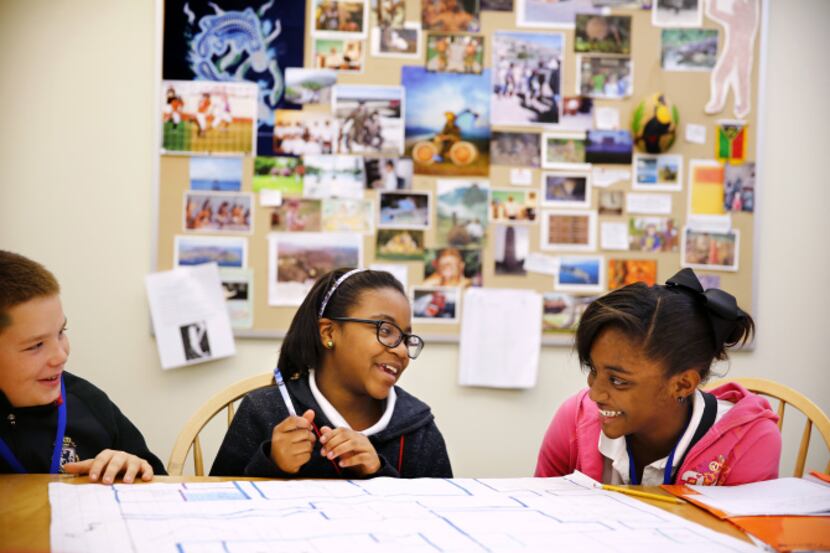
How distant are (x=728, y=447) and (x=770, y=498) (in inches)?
7.8

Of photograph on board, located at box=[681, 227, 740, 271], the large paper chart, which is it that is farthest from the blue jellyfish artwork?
the large paper chart

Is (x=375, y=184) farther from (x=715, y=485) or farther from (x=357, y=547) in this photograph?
(x=357, y=547)

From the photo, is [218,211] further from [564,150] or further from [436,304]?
[564,150]

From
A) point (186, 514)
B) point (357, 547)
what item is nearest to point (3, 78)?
point (186, 514)

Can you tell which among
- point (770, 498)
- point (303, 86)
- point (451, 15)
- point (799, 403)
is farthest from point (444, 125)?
point (770, 498)

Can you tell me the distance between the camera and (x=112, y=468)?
118 centimetres

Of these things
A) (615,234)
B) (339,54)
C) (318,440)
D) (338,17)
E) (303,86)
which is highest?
(338,17)

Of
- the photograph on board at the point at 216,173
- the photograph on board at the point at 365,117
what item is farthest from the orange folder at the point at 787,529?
the photograph on board at the point at 216,173

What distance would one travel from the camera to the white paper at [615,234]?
8.86ft

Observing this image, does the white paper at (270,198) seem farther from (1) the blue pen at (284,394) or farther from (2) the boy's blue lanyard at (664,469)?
(2) the boy's blue lanyard at (664,469)

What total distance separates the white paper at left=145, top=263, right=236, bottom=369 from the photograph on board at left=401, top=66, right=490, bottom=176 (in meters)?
0.73

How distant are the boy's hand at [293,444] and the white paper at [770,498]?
0.56 metres

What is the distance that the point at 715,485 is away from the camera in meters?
1.33

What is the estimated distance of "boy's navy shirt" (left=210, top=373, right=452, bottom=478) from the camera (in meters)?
1.55
